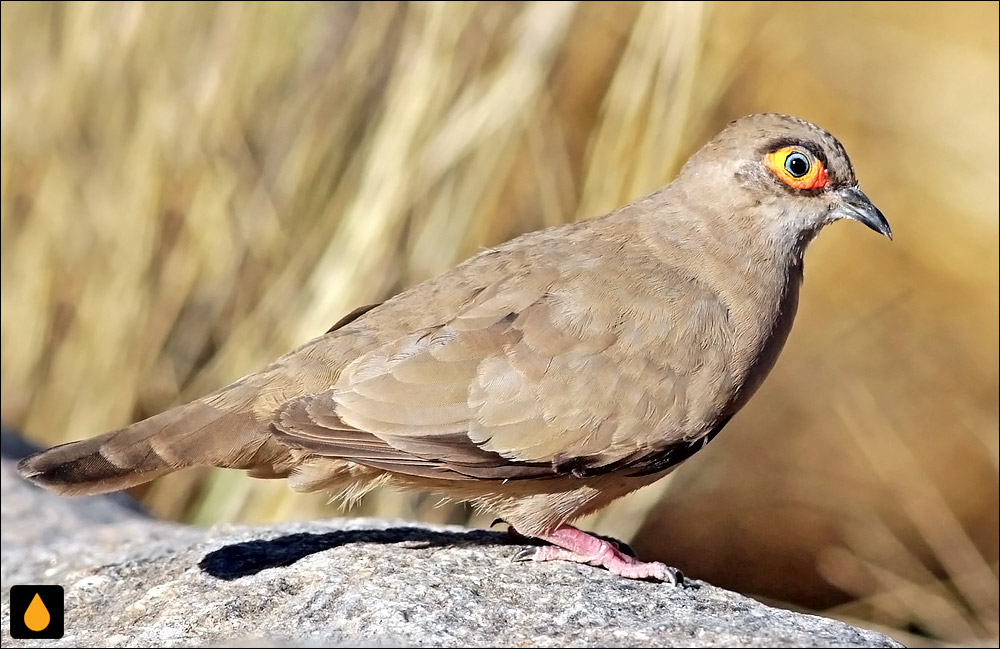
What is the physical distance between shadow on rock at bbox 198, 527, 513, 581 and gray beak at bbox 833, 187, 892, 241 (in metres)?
1.76

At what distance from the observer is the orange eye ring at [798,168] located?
458cm

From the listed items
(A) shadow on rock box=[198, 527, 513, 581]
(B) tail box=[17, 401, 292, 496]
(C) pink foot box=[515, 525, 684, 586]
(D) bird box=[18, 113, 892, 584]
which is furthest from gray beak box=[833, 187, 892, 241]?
(B) tail box=[17, 401, 292, 496]

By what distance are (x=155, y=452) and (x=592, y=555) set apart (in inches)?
58.3

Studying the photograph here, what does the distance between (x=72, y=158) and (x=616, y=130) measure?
123 inches

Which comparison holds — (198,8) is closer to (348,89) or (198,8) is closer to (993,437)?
(348,89)

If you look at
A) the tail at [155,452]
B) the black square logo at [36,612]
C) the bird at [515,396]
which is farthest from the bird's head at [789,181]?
the black square logo at [36,612]

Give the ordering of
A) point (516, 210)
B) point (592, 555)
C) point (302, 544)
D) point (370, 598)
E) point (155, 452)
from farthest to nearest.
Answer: point (516, 210)
point (302, 544)
point (592, 555)
point (155, 452)
point (370, 598)

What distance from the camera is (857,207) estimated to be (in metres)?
4.61

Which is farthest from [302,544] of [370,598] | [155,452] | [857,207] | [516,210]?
[516,210]

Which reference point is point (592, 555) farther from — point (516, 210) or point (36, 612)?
point (516, 210)

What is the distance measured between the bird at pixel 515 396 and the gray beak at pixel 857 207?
1.28 feet

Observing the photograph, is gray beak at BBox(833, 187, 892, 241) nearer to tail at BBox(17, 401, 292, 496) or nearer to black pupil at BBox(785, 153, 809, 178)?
black pupil at BBox(785, 153, 809, 178)

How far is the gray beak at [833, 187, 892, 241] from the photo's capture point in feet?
15.1

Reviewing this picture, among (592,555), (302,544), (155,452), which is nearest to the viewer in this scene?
(155,452)
